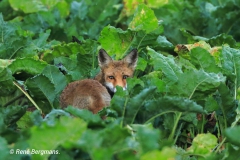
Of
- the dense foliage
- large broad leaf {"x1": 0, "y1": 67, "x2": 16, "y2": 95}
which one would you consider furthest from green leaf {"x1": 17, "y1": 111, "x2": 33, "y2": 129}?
large broad leaf {"x1": 0, "y1": 67, "x2": 16, "y2": 95}

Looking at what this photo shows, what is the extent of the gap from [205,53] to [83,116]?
2.01 metres

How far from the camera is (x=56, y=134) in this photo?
5090 mm

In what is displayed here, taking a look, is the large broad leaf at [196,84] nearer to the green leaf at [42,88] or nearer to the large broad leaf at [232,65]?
Result: the large broad leaf at [232,65]

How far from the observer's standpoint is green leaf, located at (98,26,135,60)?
823cm

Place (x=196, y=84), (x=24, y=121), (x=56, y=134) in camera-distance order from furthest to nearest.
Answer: (x=24, y=121)
(x=196, y=84)
(x=56, y=134)

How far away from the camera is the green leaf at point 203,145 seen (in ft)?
20.3

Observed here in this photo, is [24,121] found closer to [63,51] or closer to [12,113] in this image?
[12,113]

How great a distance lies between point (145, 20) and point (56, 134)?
340 centimetres

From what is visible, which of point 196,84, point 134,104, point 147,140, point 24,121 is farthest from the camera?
point 24,121

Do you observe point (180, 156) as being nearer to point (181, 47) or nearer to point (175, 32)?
point (181, 47)

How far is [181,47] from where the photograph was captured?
8.46m

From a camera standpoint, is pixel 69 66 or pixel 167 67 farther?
pixel 69 66

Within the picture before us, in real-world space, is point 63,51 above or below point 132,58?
below

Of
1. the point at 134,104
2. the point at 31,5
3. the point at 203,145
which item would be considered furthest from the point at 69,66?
the point at 31,5
